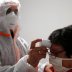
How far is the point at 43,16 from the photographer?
265cm

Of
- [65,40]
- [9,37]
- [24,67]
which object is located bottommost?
[24,67]

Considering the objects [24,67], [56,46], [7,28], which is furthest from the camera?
[7,28]

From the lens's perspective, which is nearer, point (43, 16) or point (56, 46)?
point (56, 46)

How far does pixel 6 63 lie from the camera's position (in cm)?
159

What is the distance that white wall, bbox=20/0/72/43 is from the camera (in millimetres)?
2594

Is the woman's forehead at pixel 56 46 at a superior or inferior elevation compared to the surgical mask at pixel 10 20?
inferior

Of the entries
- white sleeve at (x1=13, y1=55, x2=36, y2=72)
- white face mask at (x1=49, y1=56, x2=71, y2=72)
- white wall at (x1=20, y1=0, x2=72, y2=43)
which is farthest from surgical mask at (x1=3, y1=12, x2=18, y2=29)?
white wall at (x1=20, y1=0, x2=72, y2=43)

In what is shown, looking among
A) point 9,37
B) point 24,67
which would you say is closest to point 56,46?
point 24,67

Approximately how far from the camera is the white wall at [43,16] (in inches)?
102

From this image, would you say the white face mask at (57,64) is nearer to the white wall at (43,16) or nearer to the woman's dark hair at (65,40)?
the woman's dark hair at (65,40)

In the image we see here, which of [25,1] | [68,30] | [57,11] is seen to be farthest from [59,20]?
[68,30]

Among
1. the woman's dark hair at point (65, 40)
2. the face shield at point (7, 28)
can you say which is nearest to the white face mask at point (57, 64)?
the woman's dark hair at point (65, 40)

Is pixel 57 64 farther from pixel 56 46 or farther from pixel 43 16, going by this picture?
pixel 43 16

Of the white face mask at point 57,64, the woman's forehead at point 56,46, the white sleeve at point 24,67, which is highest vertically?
Result: the woman's forehead at point 56,46
